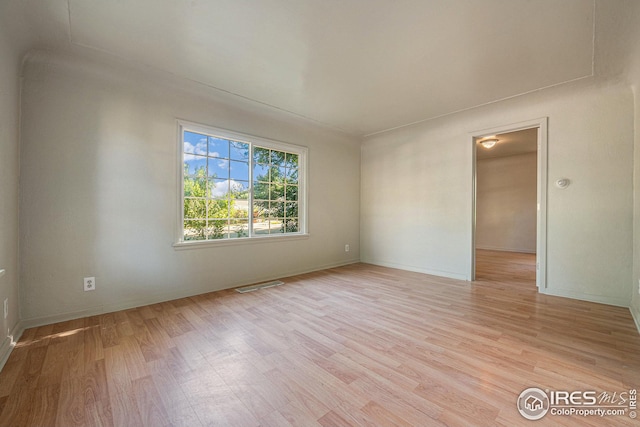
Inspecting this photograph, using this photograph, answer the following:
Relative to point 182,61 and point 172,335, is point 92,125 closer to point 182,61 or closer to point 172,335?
point 182,61

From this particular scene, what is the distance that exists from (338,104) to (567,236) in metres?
3.39

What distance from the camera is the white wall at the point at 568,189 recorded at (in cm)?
293

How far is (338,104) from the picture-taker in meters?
3.65

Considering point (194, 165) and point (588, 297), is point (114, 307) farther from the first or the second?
point (588, 297)

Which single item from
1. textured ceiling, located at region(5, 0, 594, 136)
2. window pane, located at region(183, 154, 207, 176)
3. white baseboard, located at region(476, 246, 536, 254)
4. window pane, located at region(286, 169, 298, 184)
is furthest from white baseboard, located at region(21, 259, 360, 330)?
white baseboard, located at region(476, 246, 536, 254)

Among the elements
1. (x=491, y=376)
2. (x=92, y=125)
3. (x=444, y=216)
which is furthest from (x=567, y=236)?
(x=92, y=125)

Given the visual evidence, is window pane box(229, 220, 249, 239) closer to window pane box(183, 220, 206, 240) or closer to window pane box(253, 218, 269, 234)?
window pane box(253, 218, 269, 234)

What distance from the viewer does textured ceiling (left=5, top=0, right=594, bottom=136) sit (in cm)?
191

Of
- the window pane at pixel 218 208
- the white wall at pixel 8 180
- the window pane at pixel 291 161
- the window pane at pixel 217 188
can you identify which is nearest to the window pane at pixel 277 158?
the window pane at pixel 291 161

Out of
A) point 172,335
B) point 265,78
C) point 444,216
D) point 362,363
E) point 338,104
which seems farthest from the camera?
point 444,216

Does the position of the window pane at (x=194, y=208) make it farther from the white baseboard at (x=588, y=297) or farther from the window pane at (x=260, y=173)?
the white baseboard at (x=588, y=297)

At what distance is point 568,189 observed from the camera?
3.23 m

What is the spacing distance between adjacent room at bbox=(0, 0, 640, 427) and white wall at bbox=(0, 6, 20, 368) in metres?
0.04

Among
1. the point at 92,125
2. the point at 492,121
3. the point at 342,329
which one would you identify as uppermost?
the point at 492,121
